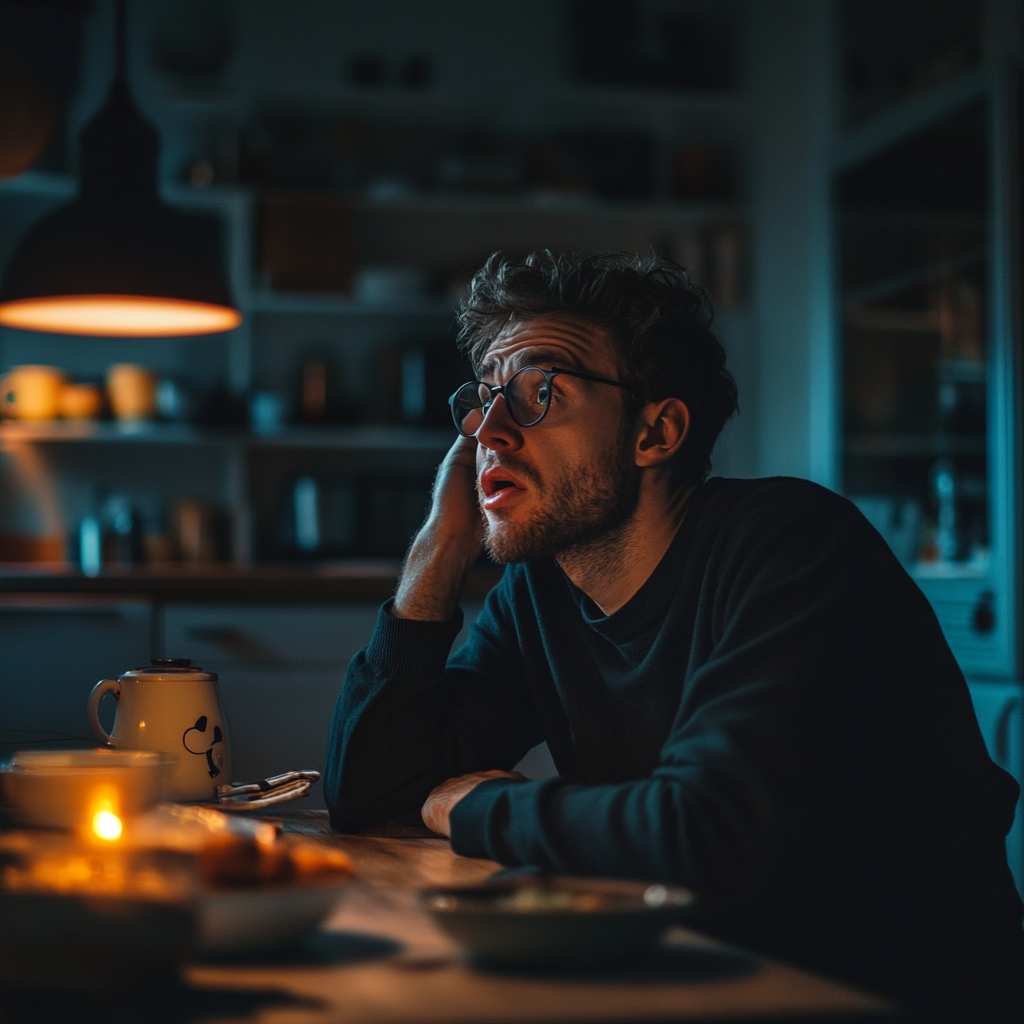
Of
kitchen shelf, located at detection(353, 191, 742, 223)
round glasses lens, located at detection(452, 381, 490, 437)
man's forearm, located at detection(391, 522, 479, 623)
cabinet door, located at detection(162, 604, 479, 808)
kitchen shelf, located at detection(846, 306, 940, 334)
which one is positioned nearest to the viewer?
man's forearm, located at detection(391, 522, 479, 623)

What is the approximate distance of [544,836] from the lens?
3.05 ft

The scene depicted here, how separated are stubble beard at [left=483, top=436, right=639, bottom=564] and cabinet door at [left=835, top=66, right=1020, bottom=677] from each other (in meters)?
1.36

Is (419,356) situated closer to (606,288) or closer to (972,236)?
(972,236)

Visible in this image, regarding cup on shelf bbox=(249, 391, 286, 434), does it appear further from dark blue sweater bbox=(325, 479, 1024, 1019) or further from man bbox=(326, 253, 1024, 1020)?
dark blue sweater bbox=(325, 479, 1024, 1019)

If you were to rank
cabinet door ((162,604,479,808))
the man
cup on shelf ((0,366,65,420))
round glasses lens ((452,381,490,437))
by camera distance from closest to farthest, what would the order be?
the man < round glasses lens ((452,381,490,437)) < cabinet door ((162,604,479,808)) < cup on shelf ((0,366,65,420))

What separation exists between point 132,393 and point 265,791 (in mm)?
2742

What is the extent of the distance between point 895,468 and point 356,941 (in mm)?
2804

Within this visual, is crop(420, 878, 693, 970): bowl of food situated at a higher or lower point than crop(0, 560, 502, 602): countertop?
higher

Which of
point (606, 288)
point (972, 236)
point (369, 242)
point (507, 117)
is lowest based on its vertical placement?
point (606, 288)

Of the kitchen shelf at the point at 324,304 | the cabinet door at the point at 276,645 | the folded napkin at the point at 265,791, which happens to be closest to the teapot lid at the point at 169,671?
the folded napkin at the point at 265,791

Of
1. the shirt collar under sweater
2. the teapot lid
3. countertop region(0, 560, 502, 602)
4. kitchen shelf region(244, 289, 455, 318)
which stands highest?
kitchen shelf region(244, 289, 455, 318)

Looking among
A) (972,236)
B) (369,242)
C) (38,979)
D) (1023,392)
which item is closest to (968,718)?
(38,979)

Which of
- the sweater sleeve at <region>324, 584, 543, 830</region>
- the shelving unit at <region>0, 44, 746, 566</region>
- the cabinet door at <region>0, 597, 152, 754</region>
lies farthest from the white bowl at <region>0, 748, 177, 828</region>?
the shelving unit at <region>0, 44, 746, 566</region>

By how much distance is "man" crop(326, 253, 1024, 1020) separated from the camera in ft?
3.06
